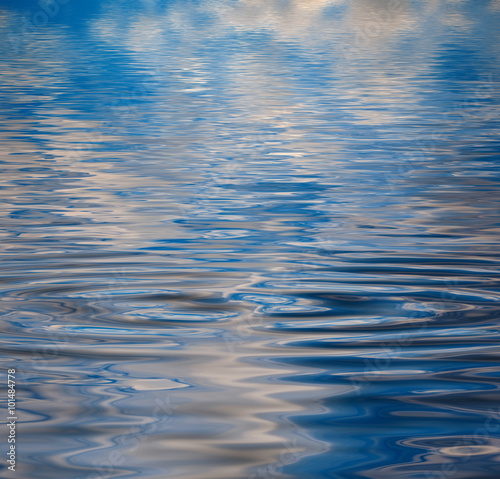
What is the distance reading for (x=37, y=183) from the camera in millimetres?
7852

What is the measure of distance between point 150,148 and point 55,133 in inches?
Result: 68.3

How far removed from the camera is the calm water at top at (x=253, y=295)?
309 cm

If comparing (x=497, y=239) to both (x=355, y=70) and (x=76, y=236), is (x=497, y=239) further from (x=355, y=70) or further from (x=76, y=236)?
(x=355, y=70)

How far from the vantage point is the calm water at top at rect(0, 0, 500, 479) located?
3.09 metres

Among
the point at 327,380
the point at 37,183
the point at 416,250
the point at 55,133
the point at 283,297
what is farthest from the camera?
the point at 55,133

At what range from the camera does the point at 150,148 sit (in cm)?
989

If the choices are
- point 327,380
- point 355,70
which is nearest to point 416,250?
point 327,380

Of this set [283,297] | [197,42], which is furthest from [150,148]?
[197,42]

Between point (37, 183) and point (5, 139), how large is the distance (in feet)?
9.58

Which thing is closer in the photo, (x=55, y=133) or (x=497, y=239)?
(x=497, y=239)

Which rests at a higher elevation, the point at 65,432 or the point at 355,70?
the point at 65,432

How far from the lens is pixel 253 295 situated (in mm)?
4633

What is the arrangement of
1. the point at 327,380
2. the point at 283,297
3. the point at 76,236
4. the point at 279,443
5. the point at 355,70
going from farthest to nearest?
the point at 355,70, the point at 76,236, the point at 283,297, the point at 327,380, the point at 279,443

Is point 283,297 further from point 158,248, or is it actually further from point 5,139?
point 5,139
